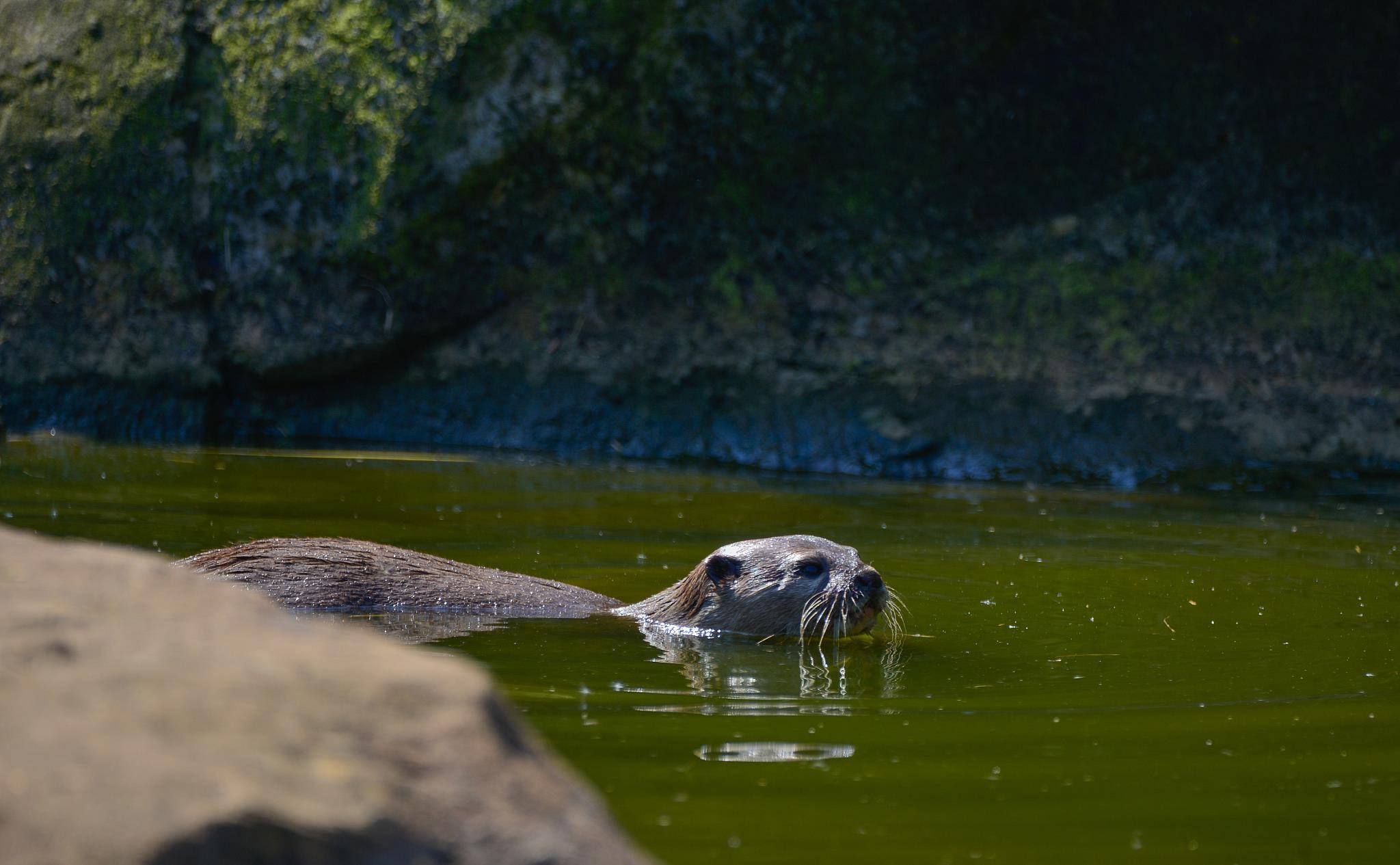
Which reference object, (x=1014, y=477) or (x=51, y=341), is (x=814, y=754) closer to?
(x=1014, y=477)

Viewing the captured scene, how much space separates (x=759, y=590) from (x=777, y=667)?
693mm

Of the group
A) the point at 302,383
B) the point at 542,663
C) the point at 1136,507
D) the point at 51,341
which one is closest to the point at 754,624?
the point at 542,663

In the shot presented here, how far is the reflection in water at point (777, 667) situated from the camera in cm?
434

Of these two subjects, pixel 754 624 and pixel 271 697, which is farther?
pixel 754 624

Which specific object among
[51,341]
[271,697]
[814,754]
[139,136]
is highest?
[139,136]

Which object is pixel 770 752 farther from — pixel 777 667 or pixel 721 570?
pixel 721 570

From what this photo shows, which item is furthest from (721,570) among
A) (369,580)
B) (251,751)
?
(251,751)

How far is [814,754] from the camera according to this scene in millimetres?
3477

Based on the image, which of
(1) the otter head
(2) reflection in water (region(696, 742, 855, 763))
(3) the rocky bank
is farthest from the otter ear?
(3) the rocky bank

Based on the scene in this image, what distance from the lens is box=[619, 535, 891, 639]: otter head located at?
5.47m

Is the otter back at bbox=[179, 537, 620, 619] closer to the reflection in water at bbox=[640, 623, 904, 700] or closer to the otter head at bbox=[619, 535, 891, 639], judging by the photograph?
the otter head at bbox=[619, 535, 891, 639]

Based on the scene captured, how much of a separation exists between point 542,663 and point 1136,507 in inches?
184

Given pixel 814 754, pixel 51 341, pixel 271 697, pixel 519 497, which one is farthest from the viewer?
pixel 51 341

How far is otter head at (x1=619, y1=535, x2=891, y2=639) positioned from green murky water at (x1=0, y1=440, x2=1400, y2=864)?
0.80 ft
